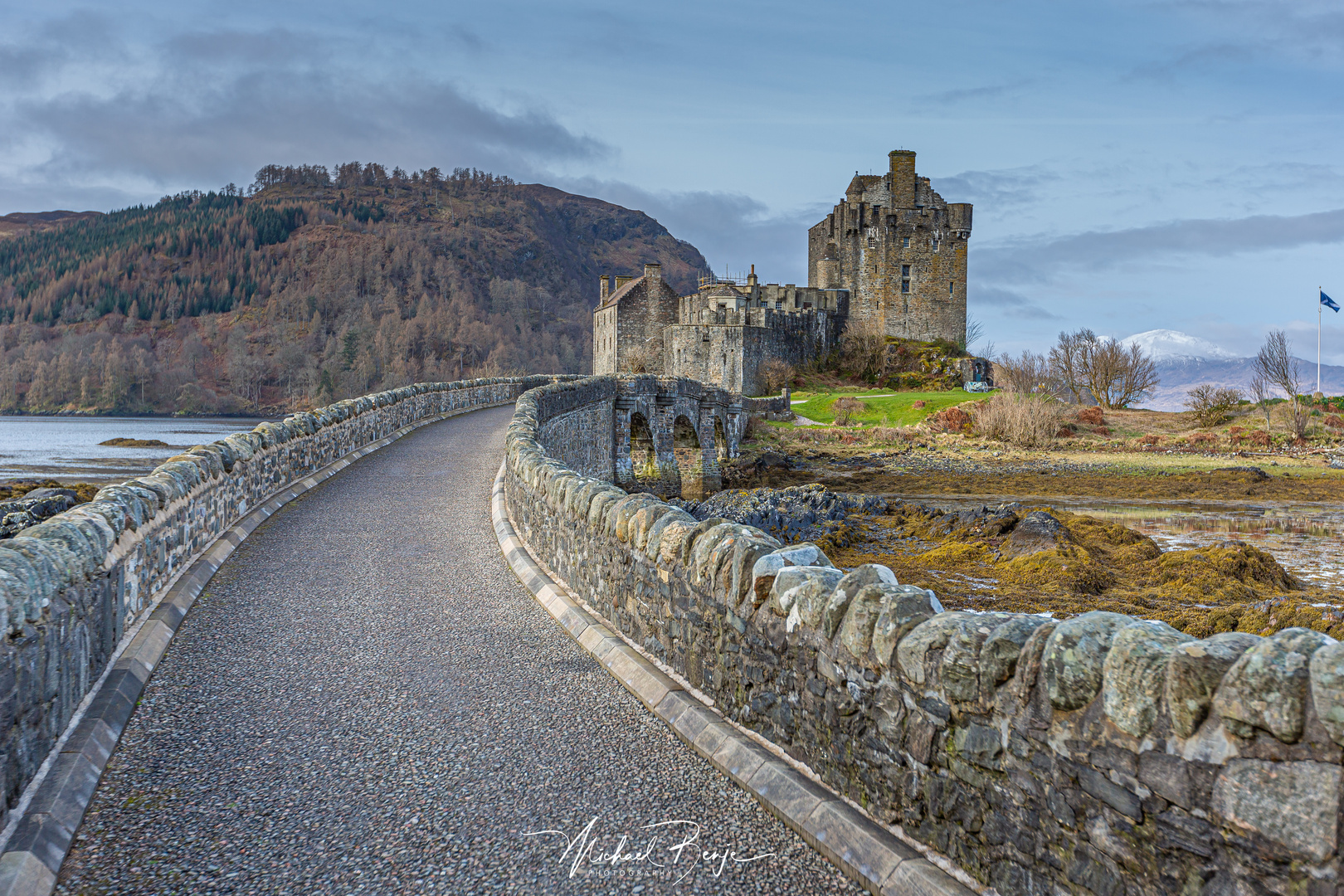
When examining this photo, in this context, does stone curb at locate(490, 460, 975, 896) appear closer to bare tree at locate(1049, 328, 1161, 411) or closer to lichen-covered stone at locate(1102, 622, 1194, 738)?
lichen-covered stone at locate(1102, 622, 1194, 738)

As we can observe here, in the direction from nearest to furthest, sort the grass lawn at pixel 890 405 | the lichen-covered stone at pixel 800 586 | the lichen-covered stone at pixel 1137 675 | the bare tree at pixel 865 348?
the lichen-covered stone at pixel 1137 675, the lichen-covered stone at pixel 800 586, the grass lawn at pixel 890 405, the bare tree at pixel 865 348

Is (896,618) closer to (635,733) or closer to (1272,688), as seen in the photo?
(1272,688)

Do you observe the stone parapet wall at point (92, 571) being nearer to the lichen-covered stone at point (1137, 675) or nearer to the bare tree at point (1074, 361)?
the lichen-covered stone at point (1137, 675)

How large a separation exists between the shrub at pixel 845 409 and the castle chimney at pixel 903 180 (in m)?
22.0

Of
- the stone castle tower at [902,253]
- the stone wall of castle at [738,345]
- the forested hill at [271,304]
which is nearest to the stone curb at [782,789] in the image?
the stone wall of castle at [738,345]

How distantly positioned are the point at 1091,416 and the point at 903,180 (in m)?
26.4

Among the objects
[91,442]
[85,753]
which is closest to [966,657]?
[85,753]

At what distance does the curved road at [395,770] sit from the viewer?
3.55m

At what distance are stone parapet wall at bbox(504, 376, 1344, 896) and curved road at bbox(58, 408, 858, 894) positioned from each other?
0.51 metres

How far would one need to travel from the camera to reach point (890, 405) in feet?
161

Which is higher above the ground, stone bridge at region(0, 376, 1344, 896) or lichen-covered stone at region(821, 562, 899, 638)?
lichen-covered stone at region(821, 562, 899, 638)

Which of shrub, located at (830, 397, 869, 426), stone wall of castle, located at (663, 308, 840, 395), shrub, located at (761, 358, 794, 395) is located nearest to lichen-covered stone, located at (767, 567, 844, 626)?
shrub, located at (830, 397, 869, 426)

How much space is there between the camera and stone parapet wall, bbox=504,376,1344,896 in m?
2.41

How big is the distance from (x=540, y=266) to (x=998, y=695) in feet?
579
